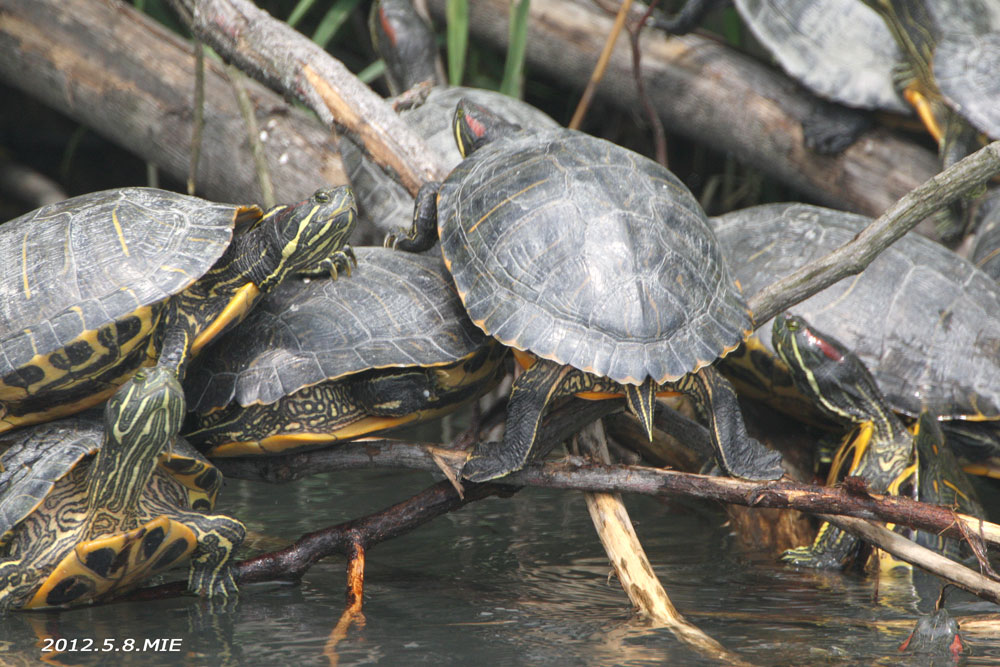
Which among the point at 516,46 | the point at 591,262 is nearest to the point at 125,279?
the point at 591,262

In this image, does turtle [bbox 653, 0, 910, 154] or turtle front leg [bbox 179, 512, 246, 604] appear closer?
turtle front leg [bbox 179, 512, 246, 604]

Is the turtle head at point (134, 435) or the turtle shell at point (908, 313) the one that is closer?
the turtle head at point (134, 435)

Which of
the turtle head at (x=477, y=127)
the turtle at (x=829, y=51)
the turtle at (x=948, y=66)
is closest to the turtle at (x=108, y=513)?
the turtle head at (x=477, y=127)

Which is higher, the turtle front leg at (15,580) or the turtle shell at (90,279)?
the turtle shell at (90,279)

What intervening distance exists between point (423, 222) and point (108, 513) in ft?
4.55

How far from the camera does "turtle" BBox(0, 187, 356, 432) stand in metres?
2.74

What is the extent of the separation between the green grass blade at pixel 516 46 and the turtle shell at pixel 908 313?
185 cm

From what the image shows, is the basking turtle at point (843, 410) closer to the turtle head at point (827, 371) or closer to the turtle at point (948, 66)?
the turtle head at point (827, 371)

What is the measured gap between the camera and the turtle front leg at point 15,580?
268 centimetres

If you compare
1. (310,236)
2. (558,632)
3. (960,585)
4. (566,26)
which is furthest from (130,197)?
(566,26)

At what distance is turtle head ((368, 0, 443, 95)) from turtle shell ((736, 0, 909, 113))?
1.82 meters

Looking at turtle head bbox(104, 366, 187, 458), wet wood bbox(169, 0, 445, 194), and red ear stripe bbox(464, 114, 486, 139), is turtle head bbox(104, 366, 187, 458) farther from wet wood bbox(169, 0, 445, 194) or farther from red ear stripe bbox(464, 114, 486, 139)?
red ear stripe bbox(464, 114, 486, 139)

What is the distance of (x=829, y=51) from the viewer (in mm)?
5355

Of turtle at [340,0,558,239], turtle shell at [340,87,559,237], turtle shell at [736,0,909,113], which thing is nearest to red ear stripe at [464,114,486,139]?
turtle at [340,0,558,239]
